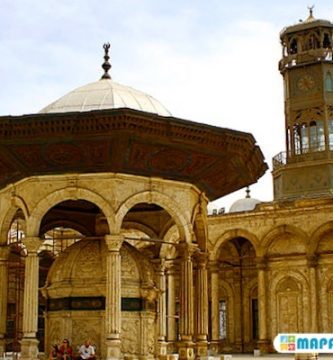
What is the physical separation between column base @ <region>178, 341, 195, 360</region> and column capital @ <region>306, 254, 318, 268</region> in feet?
54.4

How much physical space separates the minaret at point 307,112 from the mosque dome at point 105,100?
62.6 ft

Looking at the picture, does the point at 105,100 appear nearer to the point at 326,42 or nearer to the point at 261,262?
the point at 261,262

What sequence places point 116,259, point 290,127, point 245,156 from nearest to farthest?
point 116,259, point 245,156, point 290,127

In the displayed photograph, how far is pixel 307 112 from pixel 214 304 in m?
10.3

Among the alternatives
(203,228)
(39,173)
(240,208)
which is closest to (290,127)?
(240,208)

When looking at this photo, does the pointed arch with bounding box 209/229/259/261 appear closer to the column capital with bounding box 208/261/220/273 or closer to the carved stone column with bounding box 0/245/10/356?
the column capital with bounding box 208/261/220/273

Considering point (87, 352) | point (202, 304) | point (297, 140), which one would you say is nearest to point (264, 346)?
point (297, 140)

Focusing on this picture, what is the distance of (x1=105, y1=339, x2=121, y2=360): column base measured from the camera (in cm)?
1428

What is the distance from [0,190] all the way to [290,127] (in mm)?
22913

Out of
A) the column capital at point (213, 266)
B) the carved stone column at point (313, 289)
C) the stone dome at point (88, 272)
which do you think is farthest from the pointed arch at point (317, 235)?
the stone dome at point (88, 272)

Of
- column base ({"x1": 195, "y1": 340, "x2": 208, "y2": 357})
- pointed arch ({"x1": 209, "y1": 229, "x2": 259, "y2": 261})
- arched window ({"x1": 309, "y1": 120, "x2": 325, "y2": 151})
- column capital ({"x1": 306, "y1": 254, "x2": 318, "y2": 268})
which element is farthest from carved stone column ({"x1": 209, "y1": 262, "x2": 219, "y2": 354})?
column base ({"x1": 195, "y1": 340, "x2": 208, "y2": 357})

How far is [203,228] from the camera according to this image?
17.3 meters

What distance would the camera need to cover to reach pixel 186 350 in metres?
15.5

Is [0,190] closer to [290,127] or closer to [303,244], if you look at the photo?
→ [303,244]
